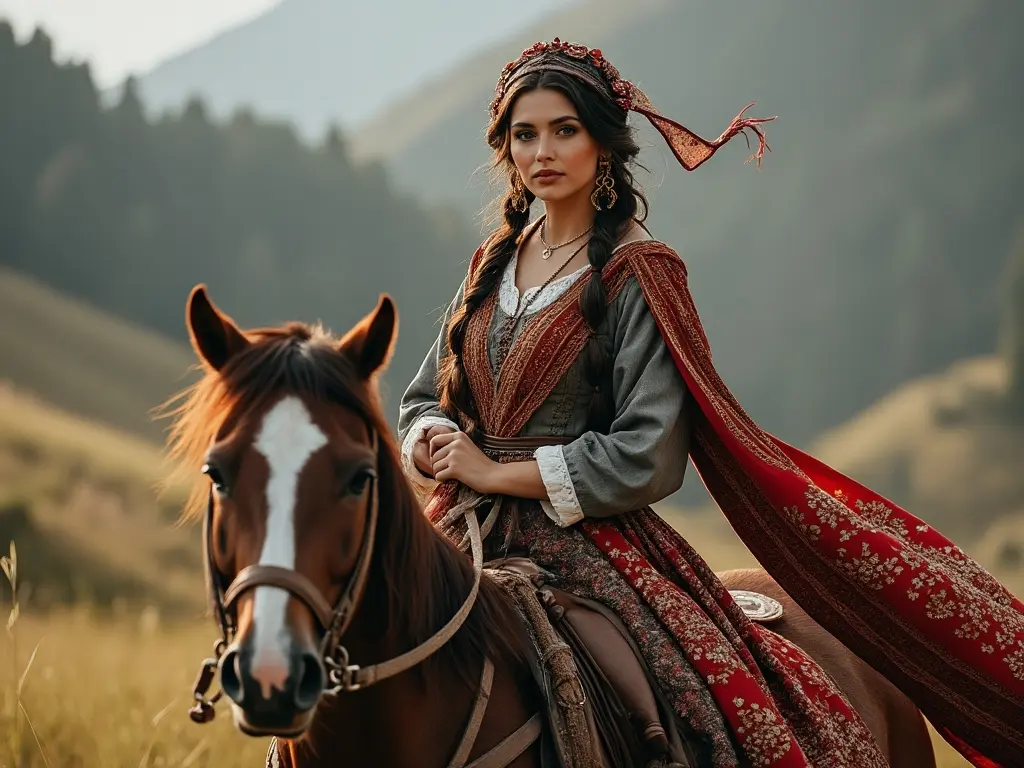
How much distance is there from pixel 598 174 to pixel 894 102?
159ft

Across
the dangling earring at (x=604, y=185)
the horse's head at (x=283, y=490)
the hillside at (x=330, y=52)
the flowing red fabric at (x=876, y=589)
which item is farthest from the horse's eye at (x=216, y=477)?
the hillside at (x=330, y=52)

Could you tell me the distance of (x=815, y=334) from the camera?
141 feet

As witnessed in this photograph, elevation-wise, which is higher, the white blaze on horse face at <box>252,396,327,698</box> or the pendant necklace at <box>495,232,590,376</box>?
the pendant necklace at <box>495,232,590,376</box>

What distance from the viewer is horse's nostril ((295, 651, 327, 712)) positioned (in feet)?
7.09

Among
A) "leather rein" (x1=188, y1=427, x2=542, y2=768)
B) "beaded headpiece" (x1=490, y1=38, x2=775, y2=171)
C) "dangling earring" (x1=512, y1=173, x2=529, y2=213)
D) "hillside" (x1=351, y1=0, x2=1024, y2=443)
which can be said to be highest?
"hillside" (x1=351, y1=0, x2=1024, y2=443)

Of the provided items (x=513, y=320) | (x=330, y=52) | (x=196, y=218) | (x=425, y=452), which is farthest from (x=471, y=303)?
(x=330, y=52)

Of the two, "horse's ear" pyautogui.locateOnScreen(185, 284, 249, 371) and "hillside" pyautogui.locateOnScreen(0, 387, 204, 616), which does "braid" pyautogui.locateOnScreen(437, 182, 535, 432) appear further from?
"hillside" pyautogui.locateOnScreen(0, 387, 204, 616)

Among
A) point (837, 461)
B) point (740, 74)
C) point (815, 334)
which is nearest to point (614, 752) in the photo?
point (837, 461)

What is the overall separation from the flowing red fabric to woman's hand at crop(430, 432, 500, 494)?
0.72 meters

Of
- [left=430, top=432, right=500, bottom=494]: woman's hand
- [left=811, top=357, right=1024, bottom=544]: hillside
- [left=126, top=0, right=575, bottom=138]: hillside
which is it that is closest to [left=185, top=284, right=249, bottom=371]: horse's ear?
[left=430, top=432, right=500, bottom=494]: woman's hand

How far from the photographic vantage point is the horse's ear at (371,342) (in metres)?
2.60

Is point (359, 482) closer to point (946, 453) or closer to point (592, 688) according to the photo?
point (592, 688)

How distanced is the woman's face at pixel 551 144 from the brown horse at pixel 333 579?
117cm

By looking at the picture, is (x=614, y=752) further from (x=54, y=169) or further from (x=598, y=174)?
(x=54, y=169)
